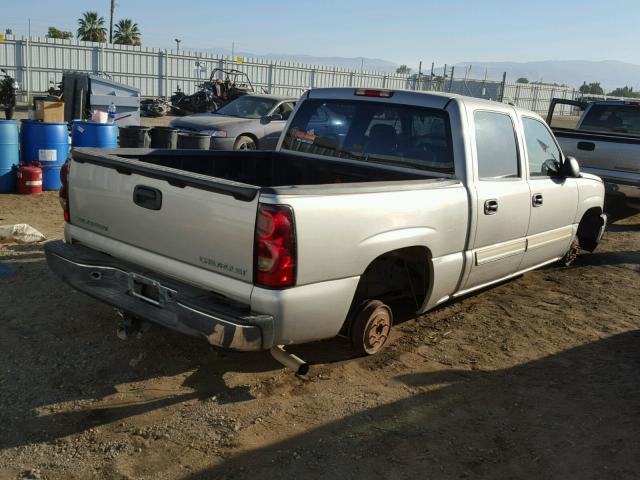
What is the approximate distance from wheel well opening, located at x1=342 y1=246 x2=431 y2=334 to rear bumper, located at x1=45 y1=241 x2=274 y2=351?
40.5 inches

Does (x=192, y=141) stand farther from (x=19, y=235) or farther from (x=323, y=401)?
(x=323, y=401)

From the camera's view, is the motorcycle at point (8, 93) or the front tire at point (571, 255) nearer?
the front tire at point (571, 255)

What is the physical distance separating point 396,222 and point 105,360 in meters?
2.15

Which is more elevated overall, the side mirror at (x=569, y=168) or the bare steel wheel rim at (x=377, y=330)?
the side mirror at (x=569, y=168)

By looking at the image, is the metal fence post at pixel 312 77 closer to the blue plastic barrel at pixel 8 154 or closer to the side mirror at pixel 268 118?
the side mirror at pixel 268 118

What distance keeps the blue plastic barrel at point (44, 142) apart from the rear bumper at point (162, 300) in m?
5.54

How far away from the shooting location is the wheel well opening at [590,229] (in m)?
7.03

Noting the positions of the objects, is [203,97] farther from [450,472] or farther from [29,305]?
[450,472]

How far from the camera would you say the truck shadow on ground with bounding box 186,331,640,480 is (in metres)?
3.29

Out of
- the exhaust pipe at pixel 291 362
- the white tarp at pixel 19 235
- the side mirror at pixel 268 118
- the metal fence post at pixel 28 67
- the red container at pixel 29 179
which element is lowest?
the white tarp at pixel 19 235

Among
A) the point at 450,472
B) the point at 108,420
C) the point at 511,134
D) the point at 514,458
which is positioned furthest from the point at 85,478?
the point at 511,134

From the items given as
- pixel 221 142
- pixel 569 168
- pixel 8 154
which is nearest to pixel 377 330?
pixel 569 168

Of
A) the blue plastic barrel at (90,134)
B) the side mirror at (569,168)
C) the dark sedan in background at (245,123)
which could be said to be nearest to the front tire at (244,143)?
the dark sedan in background at (245,123)

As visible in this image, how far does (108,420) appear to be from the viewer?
3.58m
